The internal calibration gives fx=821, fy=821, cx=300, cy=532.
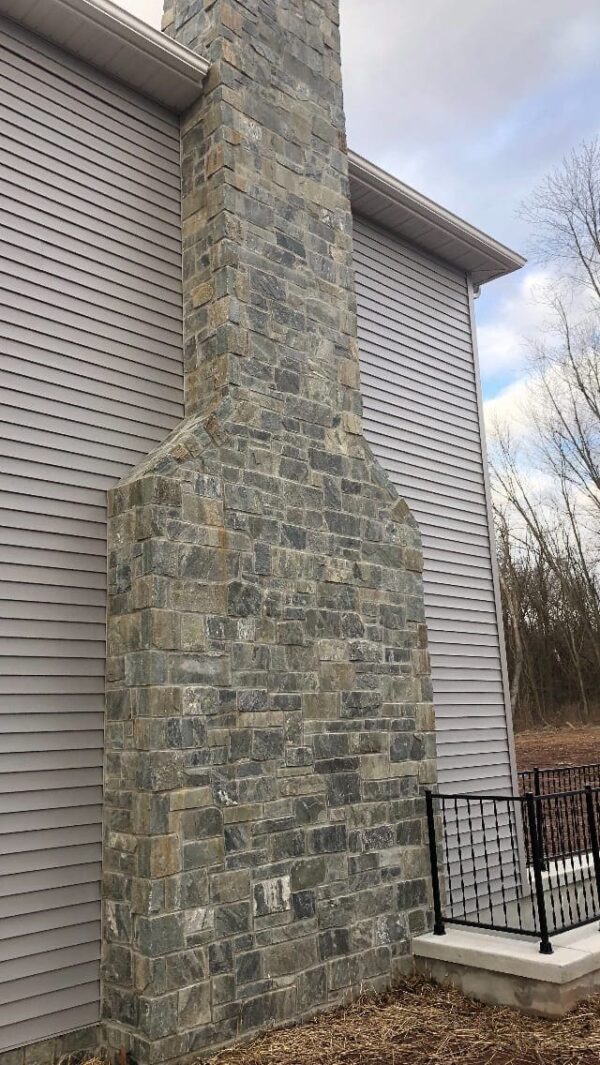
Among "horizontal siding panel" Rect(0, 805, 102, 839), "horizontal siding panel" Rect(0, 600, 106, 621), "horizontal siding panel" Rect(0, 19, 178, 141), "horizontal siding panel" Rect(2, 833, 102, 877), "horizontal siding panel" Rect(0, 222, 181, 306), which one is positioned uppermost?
"horizontal siding panel" Rect(0, 19, 178, 141)

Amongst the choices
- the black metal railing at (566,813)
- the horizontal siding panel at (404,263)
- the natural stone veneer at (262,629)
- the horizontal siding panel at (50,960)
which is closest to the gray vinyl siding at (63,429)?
the horizontal siding panel at (50,960)

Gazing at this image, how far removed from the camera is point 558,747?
17.5 metres

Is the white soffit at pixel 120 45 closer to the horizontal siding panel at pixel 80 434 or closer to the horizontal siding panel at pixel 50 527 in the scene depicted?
the horizontal siding panel at pixel 80 434

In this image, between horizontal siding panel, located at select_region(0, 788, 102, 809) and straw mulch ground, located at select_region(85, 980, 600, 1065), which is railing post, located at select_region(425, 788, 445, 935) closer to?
straw mulch ground, located at select_region(85, 980, 600, 1065)

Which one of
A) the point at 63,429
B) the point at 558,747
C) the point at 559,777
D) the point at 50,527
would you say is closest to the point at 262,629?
the point at 50,527

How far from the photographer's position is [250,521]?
530 centimetres

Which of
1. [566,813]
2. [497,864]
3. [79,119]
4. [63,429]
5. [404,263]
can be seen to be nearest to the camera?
[63,429]

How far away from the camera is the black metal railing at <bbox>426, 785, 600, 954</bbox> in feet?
18.7

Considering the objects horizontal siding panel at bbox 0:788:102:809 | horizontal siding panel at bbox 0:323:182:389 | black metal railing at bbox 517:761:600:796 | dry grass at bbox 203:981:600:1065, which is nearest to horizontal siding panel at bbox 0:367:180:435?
horizontal siding panel at bbox 0:323:182:389

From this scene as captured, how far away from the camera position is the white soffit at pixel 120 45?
5.21 meters

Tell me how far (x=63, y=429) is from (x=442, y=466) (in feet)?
14.2

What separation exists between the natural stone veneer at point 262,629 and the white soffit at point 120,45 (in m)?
0.23

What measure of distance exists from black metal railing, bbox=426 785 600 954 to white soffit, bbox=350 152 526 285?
5258mm

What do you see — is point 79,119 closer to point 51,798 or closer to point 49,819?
point 51,798
